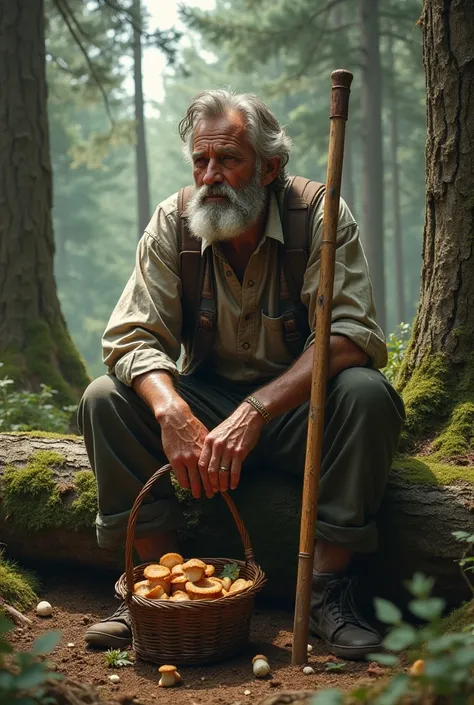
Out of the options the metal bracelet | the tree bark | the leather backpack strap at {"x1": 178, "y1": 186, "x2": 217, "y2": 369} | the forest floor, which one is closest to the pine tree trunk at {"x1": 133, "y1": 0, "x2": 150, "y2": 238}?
the tree bark

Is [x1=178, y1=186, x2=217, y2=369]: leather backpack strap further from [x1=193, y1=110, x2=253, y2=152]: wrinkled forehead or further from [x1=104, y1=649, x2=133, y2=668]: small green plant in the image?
[x1=104, y1=649, x2=133, y2=668]: small green plant

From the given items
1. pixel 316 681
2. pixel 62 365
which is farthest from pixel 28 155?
pixel 316 681

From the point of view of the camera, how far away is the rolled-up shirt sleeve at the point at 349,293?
3623 millimetres

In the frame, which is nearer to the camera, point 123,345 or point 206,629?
point 206,629

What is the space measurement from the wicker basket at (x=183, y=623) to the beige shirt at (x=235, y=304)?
2.49 feet

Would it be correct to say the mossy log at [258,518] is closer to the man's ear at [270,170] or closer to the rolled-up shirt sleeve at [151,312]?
the rolled-up shirt sleeve at [151,312]

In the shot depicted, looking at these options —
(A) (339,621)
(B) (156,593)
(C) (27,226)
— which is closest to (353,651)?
(A) (339,621)

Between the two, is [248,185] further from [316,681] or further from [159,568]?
[316,681]

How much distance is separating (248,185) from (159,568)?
176 cm

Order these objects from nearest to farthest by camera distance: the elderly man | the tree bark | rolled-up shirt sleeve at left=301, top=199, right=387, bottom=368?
the elderly man
rolled-up shirt sleeve at left=301, top=199, right=387, bottom=368
the tree bark

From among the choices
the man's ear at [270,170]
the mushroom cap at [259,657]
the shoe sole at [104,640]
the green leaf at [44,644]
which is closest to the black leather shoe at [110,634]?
the shoe sole at [104,640]

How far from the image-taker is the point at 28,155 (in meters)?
7.59

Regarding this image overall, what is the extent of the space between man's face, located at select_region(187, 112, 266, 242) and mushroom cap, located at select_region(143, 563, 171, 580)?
1.47m

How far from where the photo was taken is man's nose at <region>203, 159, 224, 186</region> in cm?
389
